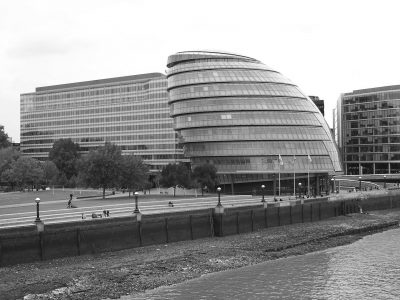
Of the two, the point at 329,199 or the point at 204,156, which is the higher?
the point at 204,156

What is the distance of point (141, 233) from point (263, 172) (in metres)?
60.9

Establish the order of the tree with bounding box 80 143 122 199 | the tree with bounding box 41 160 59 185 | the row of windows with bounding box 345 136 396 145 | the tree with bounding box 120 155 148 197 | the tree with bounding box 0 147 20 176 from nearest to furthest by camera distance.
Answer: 1. the tree with bounding box 80 143 122 199
2. the tree with bounding box 120 155 148 197
3. the tree with bounding box 0 147 20 176
4. the tree with bounding box 41 160 59 185
5. the row of windows with bounding box 345 136 396 145

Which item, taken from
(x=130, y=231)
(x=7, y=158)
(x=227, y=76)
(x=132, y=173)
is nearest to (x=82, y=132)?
(x=7, y=158)

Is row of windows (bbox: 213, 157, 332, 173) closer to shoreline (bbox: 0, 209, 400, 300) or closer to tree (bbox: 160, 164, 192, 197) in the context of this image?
tree (bbox: 160, 164, 192, 197)

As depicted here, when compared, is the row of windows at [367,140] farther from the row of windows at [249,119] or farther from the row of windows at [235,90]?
the row of windows at [235,90]

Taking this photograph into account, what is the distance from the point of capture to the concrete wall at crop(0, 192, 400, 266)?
40781 millimetres

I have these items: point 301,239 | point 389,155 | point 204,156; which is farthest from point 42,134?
point 301,239

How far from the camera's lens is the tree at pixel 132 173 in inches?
3659

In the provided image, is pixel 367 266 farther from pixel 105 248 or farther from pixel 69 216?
pixel 69 216

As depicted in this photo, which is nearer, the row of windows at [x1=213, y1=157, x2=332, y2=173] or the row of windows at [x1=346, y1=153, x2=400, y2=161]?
the row of windows at [x1=213, y1=157, x2=332, y2=173]

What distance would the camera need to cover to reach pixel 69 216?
178 feet

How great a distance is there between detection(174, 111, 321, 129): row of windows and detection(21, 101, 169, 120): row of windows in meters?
38.8

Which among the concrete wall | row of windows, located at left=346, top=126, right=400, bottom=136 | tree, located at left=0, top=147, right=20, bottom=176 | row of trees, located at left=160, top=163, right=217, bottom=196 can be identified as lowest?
the concrete wall

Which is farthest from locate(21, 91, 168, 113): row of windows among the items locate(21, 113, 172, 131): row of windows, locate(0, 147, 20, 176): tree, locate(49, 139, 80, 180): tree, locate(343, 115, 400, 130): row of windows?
locate(343, 115, 400, 130): row of windows
